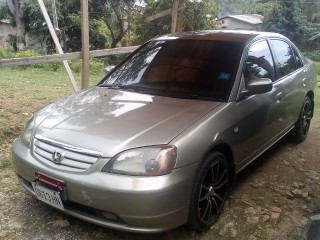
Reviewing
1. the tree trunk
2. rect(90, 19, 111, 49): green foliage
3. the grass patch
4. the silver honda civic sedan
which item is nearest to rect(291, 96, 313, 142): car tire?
the silver honda civic sedan

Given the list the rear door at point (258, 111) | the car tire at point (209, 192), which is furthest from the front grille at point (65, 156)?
the rear door at point (258, 111)

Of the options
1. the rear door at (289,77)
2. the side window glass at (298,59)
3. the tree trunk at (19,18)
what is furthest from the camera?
the tree trunk at (19,18)

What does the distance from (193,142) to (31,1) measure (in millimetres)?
17751

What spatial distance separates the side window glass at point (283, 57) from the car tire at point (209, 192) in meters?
1.70

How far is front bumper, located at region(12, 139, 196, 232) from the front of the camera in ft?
7.73

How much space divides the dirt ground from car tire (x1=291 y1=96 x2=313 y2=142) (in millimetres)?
605

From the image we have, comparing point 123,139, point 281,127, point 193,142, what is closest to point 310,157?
point 281,127

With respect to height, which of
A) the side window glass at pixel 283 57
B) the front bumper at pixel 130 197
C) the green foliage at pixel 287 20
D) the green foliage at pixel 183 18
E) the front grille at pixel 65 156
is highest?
the side window glass at pixel 283 57

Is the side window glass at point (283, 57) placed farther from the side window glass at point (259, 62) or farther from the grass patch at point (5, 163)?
the grass patch at point (5, 163)

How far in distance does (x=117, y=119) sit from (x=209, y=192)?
94 cm

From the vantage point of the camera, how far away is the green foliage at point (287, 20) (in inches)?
1163

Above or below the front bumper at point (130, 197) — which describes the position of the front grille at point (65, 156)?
above

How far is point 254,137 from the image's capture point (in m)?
3.48

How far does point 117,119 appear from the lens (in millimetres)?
2855
